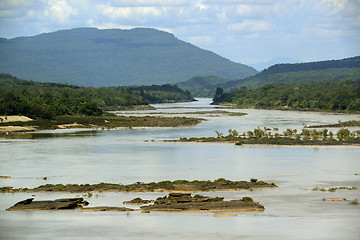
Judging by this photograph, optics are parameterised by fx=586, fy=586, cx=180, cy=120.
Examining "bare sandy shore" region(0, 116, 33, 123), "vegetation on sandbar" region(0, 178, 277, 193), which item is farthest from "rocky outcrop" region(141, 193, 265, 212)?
"bare sandy shore" region(0, 116, 33, 123)

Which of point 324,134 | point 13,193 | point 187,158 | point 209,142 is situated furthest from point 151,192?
point 324,134

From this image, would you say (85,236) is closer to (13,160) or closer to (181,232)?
(181,232)

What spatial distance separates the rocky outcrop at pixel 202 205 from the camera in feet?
115

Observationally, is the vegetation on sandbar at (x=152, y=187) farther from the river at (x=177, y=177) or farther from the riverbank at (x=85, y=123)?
the riverbank at (x=85, y=123)

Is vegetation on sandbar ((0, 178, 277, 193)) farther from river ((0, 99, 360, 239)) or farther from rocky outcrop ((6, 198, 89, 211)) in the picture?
rocky outcrop ((6, 198, 89, 211))

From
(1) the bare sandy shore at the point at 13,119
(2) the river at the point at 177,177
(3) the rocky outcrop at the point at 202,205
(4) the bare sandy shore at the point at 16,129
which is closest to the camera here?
(2) the river at the point at 177,177

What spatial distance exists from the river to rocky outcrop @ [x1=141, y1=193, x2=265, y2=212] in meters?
0.73

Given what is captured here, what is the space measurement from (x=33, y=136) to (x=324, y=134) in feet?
148

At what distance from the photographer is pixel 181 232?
30.5 meters

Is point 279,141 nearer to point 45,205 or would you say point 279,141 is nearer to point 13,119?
point 45,205

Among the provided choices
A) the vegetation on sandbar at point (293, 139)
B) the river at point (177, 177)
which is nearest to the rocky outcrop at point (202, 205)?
the river at point (177, 177)

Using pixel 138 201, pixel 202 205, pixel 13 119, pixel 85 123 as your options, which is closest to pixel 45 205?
pixel 138 201

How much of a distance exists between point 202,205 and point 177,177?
1443 centimetres

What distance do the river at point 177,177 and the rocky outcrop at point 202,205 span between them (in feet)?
2.40
